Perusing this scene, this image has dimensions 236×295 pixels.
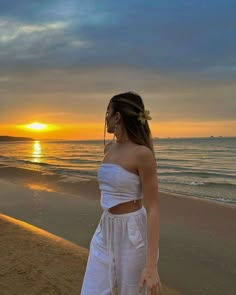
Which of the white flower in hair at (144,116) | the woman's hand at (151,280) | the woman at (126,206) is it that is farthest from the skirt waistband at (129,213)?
the white flower in hair at (144,116)

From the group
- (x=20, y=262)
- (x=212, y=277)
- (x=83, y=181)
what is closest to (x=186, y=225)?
(x=212, y=277)

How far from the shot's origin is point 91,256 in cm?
219

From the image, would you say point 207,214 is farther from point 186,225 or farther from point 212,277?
point 212,277

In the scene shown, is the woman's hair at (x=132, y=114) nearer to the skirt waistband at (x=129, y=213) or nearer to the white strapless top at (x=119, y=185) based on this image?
the white strapless top at (x=119, y=185)

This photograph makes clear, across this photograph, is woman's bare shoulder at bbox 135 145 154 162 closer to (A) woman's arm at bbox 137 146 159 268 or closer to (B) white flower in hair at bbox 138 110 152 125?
(A) woman's arm at bbox 137 146 159 268

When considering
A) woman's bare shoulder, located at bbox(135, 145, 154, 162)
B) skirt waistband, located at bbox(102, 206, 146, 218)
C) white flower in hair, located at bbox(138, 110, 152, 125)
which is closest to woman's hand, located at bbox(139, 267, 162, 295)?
skirt waistband, located at bbox(102, 206, 146, 218)

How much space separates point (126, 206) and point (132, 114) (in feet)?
1.88

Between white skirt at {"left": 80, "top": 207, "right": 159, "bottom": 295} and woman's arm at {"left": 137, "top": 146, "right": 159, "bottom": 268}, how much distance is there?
A: 114mm

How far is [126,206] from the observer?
6.89 feet

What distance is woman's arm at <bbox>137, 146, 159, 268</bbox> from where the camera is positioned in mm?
1974

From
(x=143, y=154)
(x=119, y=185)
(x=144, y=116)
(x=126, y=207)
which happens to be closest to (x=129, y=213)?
(x=126, y=207)

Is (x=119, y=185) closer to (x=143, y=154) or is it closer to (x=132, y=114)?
(x=143, y=154)

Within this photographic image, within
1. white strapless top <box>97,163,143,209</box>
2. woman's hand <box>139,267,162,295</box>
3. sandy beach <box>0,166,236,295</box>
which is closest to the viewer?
woman's hand <box>139,267,162,295</box>

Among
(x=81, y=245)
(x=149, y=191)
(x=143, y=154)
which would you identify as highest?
(x=143, y=154)
